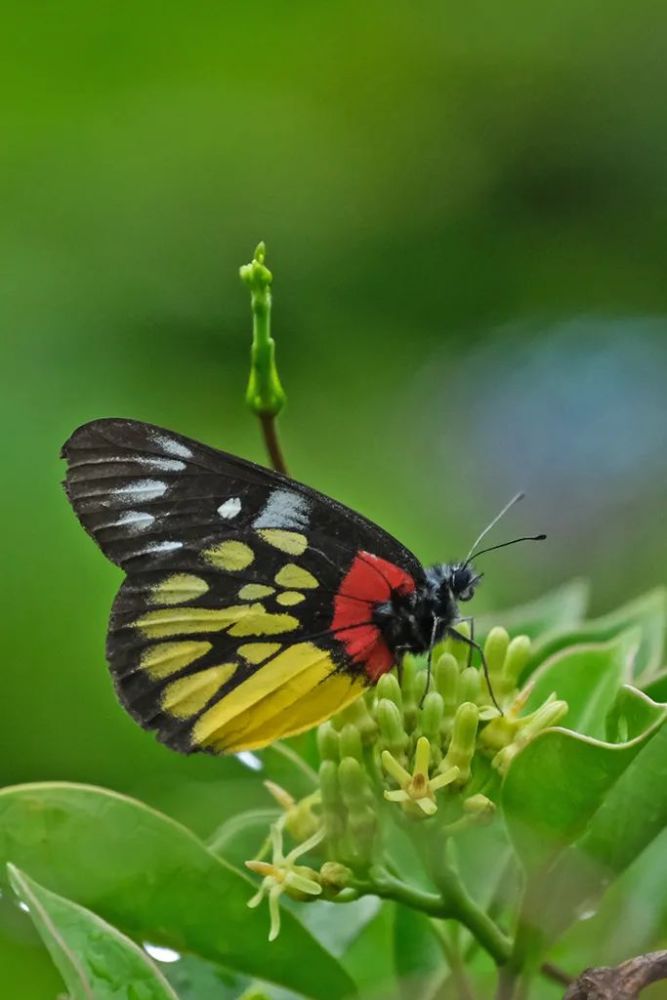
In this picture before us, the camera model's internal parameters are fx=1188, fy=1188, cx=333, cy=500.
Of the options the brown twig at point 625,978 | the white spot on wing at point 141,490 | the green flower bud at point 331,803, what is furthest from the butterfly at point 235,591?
the brown twig at point 625,978

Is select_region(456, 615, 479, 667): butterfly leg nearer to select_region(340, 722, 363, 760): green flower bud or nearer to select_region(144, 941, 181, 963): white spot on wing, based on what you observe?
select_region(340, 722, 363, 760): green flower bud

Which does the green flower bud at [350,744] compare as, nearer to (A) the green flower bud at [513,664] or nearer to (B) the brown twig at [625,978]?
(A) the green flower bud at [513,664]

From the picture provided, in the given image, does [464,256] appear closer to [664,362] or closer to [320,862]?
[664,362]

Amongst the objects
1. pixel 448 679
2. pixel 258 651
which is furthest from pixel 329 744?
pixel 258 651

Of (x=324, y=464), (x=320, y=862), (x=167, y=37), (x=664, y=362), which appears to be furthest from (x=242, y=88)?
(x=320, y=862)

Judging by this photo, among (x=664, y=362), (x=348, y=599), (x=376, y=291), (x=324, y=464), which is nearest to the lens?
(x=348, y=599)
